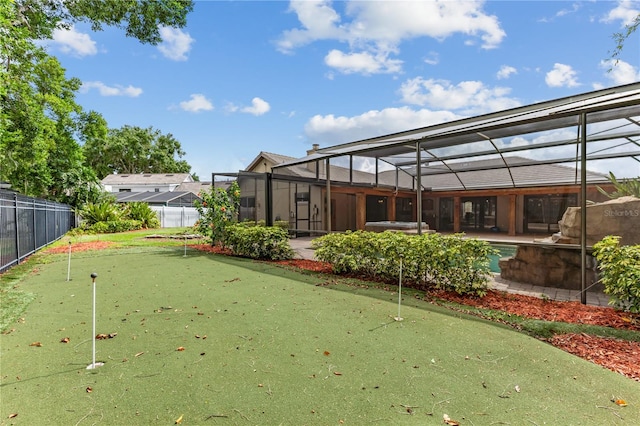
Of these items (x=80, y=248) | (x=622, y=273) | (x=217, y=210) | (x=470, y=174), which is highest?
(x=470, y=174)

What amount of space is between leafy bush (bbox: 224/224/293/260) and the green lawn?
3763 millimetres

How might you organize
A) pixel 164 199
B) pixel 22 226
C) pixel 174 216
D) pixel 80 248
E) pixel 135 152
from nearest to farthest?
pixel 22 226 → pixel 80 248 → pixel 174 216 → pixel 164 199 → pixel 135 152

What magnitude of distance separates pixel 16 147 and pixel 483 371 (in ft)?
57.8

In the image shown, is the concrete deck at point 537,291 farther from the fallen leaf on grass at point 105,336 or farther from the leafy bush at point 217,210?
the leafy bush at point 217,210

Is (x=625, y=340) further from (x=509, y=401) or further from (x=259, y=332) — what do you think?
(x=259, y=332)

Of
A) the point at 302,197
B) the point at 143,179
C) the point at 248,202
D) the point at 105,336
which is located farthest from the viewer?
the point at 143,179

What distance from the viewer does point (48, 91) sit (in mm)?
17984

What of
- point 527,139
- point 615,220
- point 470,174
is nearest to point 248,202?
point 527,139

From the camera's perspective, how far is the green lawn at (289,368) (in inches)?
87.7

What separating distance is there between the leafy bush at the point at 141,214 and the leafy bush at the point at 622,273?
21.6m

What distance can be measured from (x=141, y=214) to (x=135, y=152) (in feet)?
85.2

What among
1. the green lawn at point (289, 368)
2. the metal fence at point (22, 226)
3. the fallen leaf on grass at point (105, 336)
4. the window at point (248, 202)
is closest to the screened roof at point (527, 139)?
the window at point (248, 202)

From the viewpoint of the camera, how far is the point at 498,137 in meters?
8.16

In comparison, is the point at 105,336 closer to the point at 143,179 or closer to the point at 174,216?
the point at 174,216
